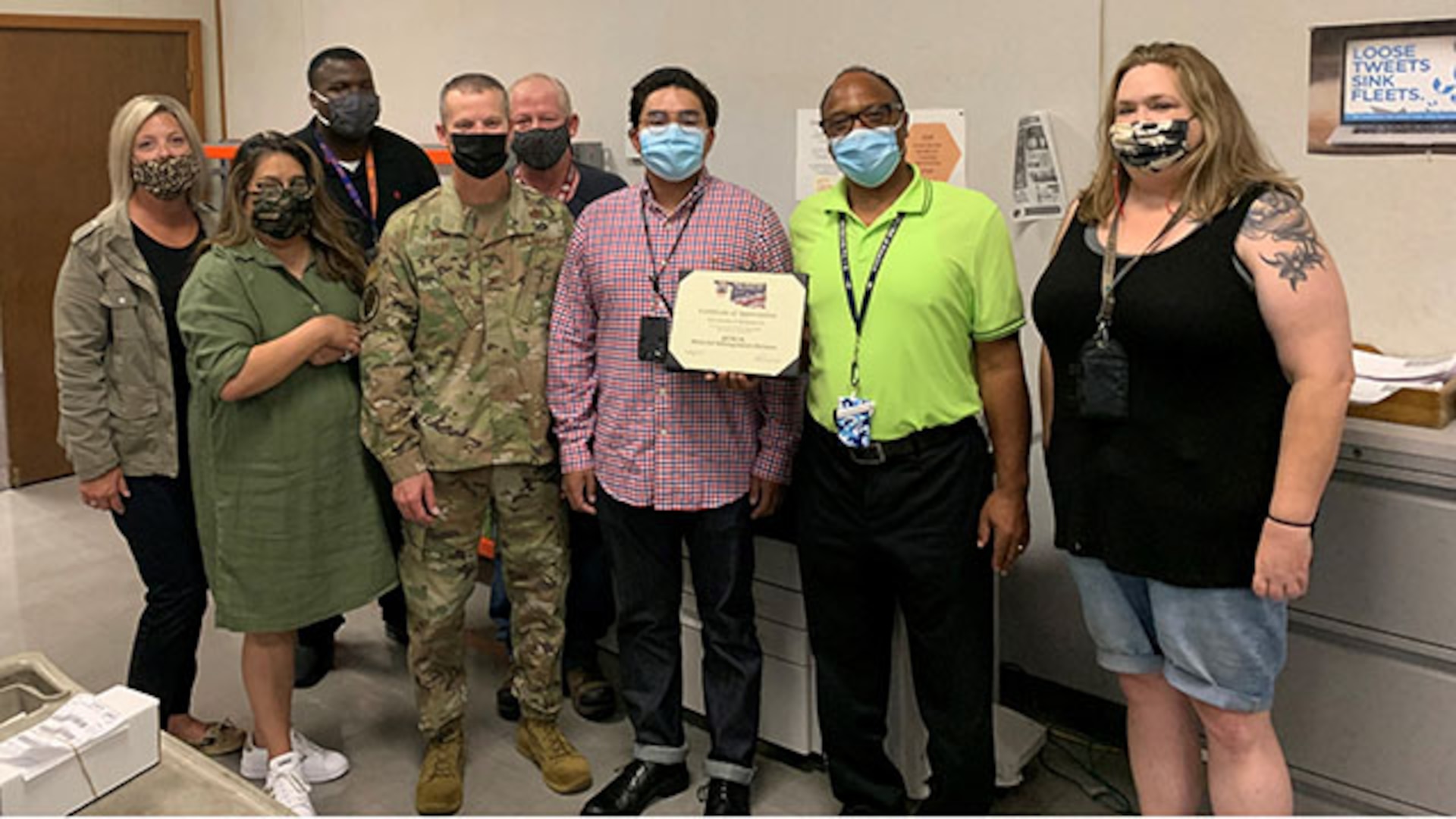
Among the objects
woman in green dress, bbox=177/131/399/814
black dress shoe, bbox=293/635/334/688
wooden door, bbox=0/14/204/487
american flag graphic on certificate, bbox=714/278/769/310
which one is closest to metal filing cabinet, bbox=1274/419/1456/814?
american flag graphic on certificate, bbox=714/278/769/310

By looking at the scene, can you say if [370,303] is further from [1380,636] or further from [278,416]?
[1380,636]

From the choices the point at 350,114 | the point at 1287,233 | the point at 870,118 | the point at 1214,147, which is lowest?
the point at 1287,233

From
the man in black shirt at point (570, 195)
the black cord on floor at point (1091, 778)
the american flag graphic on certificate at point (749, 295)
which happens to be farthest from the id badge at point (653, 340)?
the black cord on floor at point (1091, 778)

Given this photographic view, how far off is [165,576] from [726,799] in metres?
1.36

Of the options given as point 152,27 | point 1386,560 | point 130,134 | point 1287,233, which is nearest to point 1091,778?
point 1386,560

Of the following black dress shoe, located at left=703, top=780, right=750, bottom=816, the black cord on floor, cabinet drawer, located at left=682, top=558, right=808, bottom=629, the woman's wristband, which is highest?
the woman's wristband

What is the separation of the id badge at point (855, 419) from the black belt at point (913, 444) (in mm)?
19

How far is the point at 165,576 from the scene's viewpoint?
266 cm

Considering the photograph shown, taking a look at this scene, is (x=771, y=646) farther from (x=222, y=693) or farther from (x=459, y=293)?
(x=222, y=693)

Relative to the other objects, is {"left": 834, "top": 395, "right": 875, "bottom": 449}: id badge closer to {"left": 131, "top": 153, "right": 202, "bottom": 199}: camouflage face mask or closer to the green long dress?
the green long dress

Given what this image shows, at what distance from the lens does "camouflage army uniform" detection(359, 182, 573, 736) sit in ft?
8.00

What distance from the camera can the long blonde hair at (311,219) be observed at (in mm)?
2398

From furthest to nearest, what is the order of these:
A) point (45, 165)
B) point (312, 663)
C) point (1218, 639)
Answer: point (45, 165)
point (312, 663)
point (1218, 639)

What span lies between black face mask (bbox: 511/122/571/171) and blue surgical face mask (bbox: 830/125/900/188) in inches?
46.1
